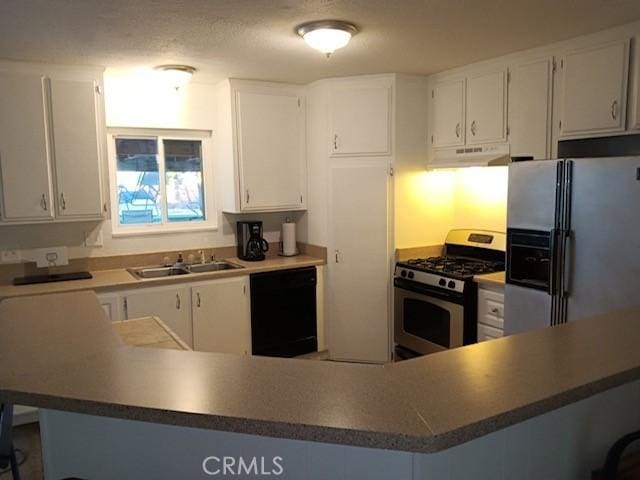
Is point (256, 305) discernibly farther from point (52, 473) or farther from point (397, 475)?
point (397, 475)

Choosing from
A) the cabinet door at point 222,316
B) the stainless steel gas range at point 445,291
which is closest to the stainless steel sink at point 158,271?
the cabinet door at point 222,316

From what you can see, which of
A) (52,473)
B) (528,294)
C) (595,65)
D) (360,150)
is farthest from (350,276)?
(52,473)

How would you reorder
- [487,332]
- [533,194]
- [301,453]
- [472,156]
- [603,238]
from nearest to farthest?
[301,453]
[603,238]
[533,194]
[487,332]
[472,156]

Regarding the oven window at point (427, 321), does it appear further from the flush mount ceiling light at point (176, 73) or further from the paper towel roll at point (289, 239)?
the flush mount ceiling light at point (176, 73)

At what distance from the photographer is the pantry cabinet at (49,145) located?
3.16 metres

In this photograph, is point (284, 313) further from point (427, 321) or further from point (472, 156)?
point (472, 156)

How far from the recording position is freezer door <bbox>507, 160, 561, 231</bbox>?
268 centimetres

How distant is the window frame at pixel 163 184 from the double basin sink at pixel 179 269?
0.30 meters

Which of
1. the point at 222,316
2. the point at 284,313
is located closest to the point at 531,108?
the point at 284,313

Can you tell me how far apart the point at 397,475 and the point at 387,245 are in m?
2.93

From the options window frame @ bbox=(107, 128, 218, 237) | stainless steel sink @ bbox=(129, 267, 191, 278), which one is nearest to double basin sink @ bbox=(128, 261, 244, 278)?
stainless steel sink @ bbox=(129, 267, 191, 278)

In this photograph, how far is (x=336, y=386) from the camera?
1073 millimetres

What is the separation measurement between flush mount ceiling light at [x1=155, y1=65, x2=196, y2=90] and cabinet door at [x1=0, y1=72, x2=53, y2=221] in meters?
0.74

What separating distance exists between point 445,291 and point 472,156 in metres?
0.97
